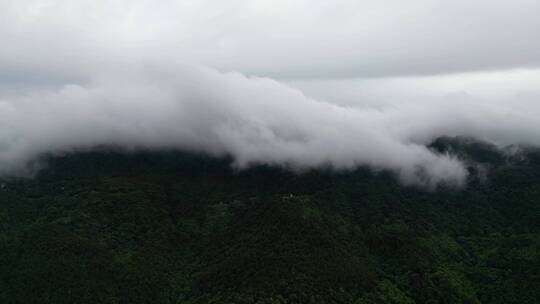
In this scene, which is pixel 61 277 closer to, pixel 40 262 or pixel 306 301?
pixel 40 262

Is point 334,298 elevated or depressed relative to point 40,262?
depressed

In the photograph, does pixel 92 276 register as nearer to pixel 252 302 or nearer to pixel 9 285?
pixel 9 285

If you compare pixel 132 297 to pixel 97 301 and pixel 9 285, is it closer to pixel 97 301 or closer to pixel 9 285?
pixel 97 301

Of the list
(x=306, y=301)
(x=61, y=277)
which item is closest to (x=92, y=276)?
(x=61, y=277)

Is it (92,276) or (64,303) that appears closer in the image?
(64,303)

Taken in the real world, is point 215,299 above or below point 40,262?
below

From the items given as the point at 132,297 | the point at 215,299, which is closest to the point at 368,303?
the point at 215,299

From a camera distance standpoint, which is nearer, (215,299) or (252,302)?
(252,302)
